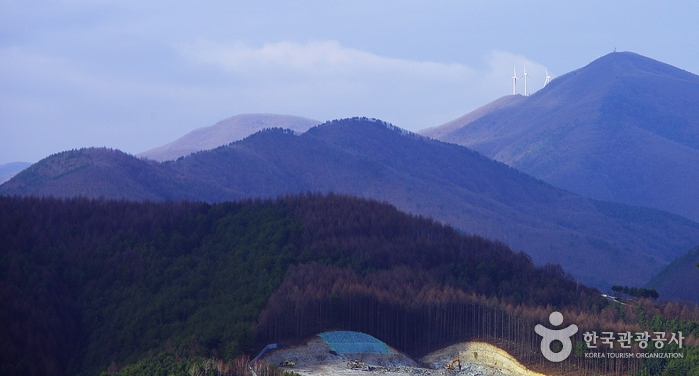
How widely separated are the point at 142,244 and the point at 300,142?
11759 centimetres

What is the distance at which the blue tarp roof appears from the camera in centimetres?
5019

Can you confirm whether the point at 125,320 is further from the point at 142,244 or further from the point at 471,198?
the point at 471,198

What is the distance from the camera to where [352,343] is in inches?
2009

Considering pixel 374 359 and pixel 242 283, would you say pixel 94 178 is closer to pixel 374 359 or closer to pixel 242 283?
pixel 242 283

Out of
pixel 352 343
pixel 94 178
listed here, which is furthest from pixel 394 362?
pixel 94 178

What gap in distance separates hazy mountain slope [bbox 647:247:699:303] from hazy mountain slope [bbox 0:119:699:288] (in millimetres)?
18984

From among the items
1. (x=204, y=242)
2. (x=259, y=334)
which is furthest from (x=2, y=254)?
(x=259, y=334)

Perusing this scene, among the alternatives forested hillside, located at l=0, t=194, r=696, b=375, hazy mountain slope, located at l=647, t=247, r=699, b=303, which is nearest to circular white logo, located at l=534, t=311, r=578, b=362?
forested hillside, located at l=0, t=194, r=696, b=375

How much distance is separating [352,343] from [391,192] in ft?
420

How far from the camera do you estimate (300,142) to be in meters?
197

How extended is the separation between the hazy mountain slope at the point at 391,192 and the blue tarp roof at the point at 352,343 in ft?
265

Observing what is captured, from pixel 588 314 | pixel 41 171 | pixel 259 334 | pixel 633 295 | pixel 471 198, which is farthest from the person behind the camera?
pixel 471 198

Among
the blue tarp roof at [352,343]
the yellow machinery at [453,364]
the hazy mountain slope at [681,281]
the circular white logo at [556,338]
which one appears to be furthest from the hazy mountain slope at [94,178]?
the circular white logo at [556,338]

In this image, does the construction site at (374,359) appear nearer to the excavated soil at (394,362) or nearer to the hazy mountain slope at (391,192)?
the excavated soil at (394,362)
